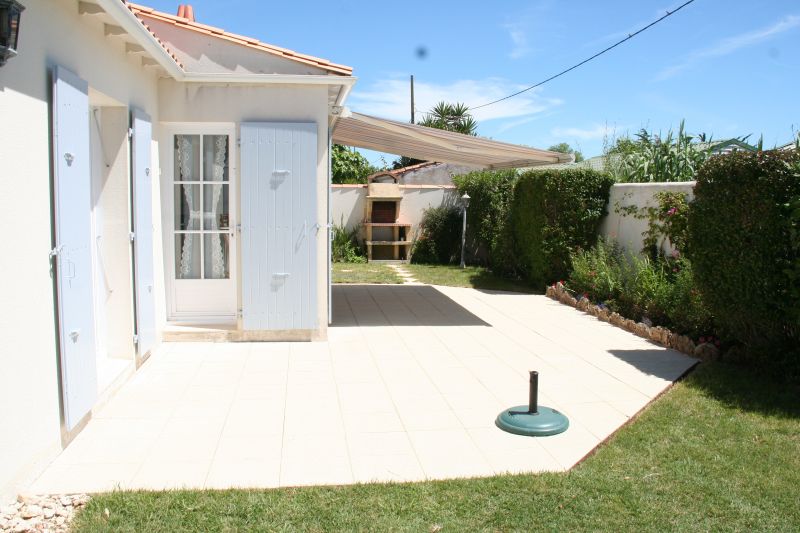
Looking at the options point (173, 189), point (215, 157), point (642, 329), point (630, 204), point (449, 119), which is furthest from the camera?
point (449, 119)

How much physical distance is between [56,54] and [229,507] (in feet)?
11.3

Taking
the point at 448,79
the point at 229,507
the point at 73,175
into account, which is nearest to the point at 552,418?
the point at 229,507

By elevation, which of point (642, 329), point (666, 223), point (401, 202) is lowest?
point (642, 329)

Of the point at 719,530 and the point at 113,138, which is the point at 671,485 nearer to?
the point at 719,530

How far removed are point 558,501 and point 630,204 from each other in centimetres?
855

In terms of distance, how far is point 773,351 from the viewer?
7031mm

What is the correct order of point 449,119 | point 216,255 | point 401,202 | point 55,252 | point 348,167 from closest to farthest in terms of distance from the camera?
point 55,252, point 216,255, point 401,202, point 348,167, point 449,119

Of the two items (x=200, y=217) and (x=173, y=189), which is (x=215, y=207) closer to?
(x=200, y=217)

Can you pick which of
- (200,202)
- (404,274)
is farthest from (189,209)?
(404,274)

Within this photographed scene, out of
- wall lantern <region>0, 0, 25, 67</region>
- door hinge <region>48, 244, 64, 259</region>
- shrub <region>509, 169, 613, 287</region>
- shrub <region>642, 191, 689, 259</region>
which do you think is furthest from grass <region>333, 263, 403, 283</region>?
wall lantern <region>0, 0, 25, 67</region>

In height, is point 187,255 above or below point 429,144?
below

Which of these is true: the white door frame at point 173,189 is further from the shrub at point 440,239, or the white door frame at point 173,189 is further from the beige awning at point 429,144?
the shrub at point 440,239

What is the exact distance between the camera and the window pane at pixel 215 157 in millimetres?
8820

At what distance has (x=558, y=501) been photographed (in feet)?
14.2
